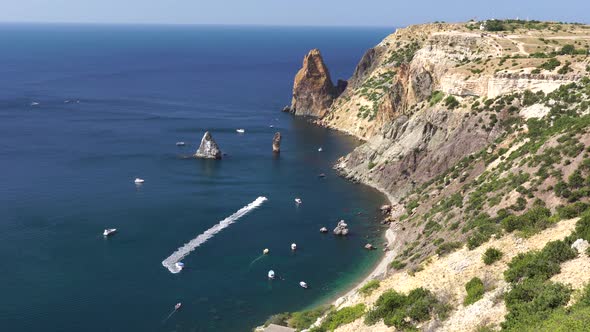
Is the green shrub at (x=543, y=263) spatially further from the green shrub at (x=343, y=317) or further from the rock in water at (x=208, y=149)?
the rock in water at (x=208, y=149)

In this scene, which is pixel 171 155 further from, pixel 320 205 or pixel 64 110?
pixel 64 110

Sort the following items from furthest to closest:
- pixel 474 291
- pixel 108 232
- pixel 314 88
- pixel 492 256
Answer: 1. pixel 314 88
2. pixel 108 232
3. pixel 492 256
4. pixel 474 291

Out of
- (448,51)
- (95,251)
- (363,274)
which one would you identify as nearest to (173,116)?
(448,51)

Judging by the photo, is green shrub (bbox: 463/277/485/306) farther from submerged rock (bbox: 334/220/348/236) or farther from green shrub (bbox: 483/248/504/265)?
submerged rock (bbox: 334/220/348/236)

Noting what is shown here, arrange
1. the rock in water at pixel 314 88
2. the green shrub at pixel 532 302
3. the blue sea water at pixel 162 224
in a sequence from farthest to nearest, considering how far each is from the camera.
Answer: the rock in water at pixel 314 88
the blue sea water at pixel 162 224
the green shrub at pixel 532 302

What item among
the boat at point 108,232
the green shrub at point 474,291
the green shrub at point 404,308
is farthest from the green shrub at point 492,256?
the boat at point 108,232

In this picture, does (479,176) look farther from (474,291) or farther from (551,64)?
(474,291)

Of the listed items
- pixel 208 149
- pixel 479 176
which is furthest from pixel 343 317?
pixel 208 149
